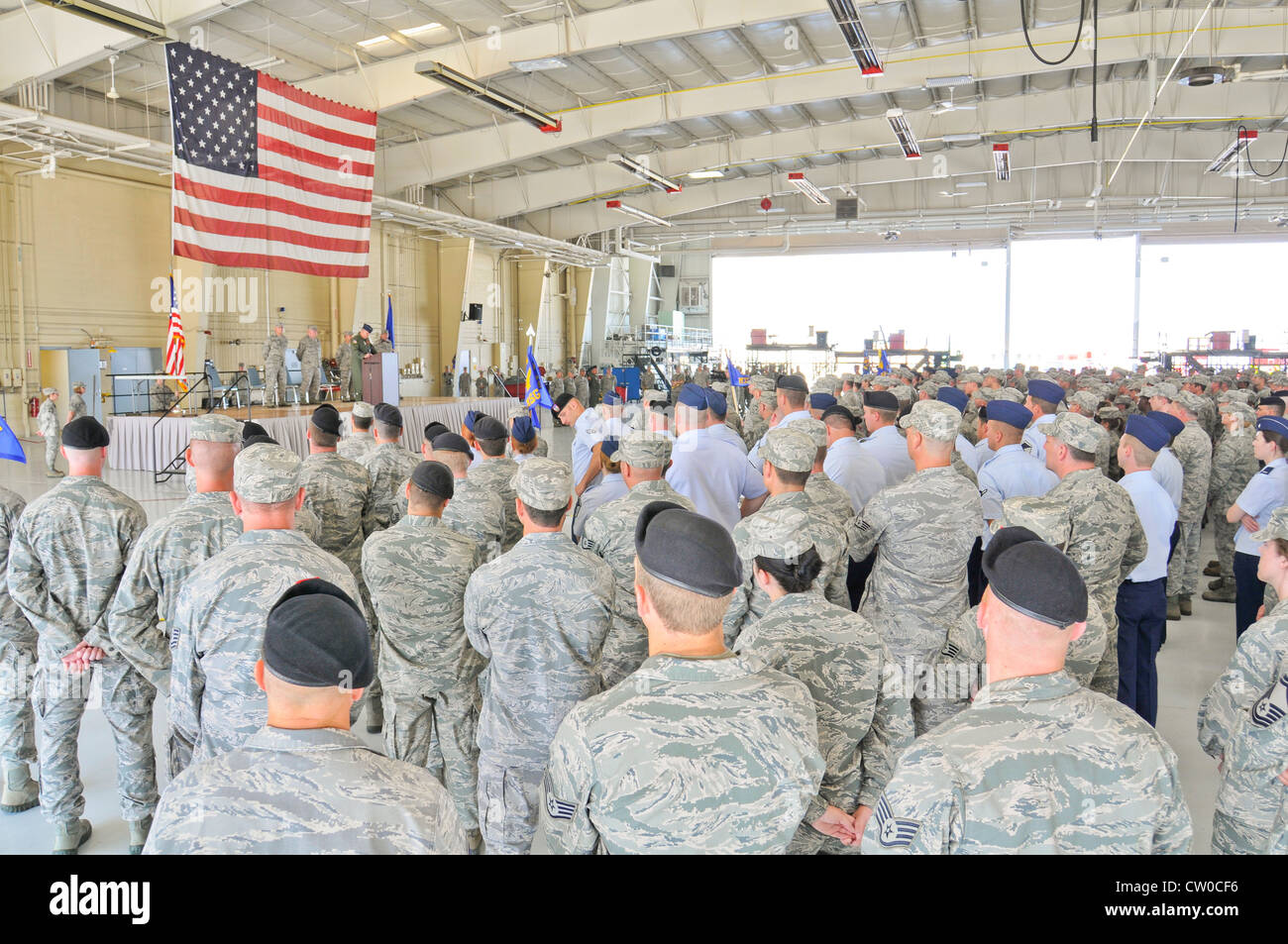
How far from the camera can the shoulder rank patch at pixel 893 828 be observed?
165 cm

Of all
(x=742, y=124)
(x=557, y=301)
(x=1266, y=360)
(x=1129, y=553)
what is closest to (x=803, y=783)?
(x=1129, y=553)

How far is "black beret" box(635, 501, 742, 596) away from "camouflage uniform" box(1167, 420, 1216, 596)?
21.4 feet

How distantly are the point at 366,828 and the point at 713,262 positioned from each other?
31.9 meters

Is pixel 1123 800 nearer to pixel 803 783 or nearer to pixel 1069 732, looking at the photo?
pixel 1069 732

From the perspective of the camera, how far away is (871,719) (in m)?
2.52

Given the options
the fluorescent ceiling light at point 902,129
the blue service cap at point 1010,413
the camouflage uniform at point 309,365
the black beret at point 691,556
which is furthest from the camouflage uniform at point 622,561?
the camouflage uniform at point 309,365

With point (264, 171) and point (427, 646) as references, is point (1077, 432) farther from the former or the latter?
point (264, 171)

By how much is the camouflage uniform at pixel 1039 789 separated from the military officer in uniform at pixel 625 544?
212 centimetres

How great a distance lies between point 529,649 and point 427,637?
24.4 inches

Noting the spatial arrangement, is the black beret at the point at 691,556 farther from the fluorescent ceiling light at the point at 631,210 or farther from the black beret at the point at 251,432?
the fluorescent ceiling light at the point at 631,210

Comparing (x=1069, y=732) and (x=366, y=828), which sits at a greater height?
(x=1069, y=732)

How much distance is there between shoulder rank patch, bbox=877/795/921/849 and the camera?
165cm

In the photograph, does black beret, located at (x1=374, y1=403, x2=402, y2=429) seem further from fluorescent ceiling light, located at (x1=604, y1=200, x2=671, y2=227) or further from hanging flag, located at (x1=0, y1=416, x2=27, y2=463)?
fluorescent ceiling light, located at (x1=604, y1=200, x2=671, y2=227)

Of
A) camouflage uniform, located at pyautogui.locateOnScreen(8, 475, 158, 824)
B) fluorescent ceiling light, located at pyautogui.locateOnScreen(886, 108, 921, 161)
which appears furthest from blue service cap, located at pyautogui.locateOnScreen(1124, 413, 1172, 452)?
fluorescent ceiling light, located at pyautogui.locateOnScreen(886, 108, 921, 161)
